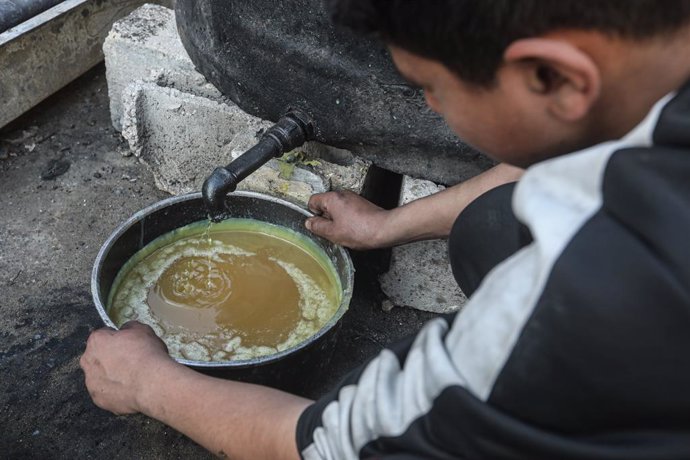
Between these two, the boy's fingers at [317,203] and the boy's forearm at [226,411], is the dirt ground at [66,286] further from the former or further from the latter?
the boy's forearm at [226,411]

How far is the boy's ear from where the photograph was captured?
0.87 m

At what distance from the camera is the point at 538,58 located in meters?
0.90

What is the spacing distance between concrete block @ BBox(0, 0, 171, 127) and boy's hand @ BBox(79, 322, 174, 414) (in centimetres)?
171

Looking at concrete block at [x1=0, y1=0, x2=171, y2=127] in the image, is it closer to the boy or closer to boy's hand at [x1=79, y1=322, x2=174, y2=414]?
boy's hand at [x1=79, y1=322, x2=174, y2=414]

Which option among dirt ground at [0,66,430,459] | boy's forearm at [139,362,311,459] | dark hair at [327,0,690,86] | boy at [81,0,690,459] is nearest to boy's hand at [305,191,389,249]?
dirt ground at [0,66,430,459]

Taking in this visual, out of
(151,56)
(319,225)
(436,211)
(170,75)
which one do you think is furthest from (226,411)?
(151,56)

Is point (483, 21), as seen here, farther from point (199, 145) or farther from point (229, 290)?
point (199, 145)

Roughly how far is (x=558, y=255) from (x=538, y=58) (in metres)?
0.26

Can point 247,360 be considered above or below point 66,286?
above

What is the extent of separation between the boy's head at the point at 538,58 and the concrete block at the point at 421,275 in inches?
42.6

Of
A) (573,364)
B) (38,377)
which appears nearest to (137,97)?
(38,377)

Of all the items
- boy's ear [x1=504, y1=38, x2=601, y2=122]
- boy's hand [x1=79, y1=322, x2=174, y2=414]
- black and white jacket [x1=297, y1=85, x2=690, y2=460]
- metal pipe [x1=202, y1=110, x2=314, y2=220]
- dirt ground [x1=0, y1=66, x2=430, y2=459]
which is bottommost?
dirt ground [x1=0, y1=66, x2=430, y2=459]

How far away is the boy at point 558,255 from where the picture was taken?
0.81 m

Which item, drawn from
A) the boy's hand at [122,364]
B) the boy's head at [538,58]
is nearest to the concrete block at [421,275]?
the boy's hand at [122,364]
